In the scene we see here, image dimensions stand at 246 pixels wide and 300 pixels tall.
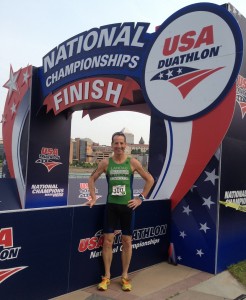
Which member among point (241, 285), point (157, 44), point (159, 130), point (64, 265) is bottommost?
point (241, 285)

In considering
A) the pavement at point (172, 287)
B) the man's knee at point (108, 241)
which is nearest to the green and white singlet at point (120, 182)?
the man's knee at point (108, 241)

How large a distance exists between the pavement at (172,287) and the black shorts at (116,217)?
717 mm

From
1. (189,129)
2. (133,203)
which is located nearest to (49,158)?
(189,129)

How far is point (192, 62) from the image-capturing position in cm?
Answer: 549

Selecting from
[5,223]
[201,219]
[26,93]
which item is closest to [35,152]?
[26,93]

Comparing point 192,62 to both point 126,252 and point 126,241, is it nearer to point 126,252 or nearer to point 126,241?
point 126,241

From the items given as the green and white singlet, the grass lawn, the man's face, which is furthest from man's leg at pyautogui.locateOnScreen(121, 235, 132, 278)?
the grass lawn

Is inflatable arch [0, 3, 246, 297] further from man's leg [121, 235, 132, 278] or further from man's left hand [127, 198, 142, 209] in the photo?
man's left hand [127, 198, 142, 209]

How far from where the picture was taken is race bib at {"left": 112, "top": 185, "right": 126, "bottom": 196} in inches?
170

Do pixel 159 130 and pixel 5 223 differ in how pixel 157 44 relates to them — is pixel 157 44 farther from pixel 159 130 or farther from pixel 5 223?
pixel 5 223

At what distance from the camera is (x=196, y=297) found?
13.7 ft

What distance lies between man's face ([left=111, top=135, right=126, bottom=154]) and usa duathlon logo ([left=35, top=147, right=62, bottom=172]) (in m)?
6.02

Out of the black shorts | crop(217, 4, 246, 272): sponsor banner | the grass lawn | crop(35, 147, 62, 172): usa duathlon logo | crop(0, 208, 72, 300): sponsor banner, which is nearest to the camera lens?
crop(0, 208, 72, 300): sponsor banner

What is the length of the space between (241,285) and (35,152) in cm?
675
